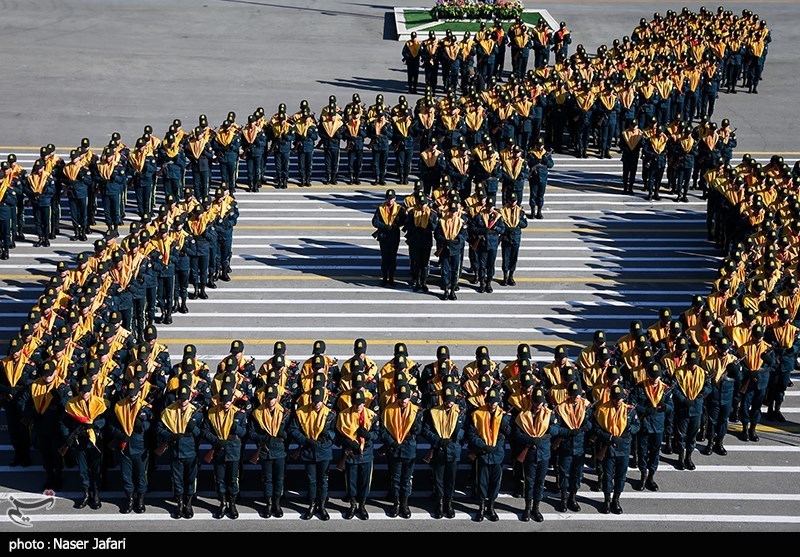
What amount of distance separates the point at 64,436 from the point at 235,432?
7.48ft

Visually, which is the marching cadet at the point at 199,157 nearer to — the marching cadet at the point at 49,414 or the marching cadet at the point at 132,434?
the marching cadet at the point at 49,414

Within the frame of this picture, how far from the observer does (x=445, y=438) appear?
683 inches

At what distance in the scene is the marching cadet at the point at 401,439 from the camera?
1739cm

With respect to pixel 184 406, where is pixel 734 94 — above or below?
above

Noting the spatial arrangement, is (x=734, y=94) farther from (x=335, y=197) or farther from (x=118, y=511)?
(x=118, y=511)

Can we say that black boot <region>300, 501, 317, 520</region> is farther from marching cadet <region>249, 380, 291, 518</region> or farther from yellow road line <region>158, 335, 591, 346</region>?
yellow road line <region>158, 335, 591, 346</region>

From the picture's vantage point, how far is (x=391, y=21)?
152 feet

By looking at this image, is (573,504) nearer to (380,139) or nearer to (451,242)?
(451,242)

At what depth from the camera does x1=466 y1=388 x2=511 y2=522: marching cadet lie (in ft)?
57.0

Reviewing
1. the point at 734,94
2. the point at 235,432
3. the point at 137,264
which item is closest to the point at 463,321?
the point at 137,264

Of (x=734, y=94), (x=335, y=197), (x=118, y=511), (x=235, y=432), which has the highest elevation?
(x=734, y=94)

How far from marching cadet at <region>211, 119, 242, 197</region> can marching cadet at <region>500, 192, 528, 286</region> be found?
6.93 m

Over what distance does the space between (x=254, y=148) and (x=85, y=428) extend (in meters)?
13.1

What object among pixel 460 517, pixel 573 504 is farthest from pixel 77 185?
pixel 573 504
